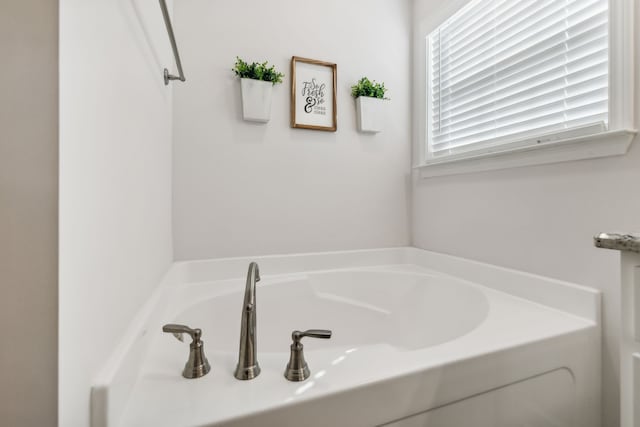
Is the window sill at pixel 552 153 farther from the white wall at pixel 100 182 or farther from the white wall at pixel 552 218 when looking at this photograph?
the white wall at pixel 100 182

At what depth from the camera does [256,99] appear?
1440mm

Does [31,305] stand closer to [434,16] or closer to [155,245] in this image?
[155,245]

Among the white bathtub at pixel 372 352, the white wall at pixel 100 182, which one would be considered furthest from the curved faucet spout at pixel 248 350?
the white wall at pixel 100 182

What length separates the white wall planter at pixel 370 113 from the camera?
1.64 meters

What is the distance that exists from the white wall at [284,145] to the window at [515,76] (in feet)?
0.88

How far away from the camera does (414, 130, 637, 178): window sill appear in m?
0.88

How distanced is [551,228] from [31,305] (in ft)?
4.50

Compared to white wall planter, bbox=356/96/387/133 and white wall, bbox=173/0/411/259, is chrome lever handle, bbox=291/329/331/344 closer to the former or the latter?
white wall, bbox=173/0/411/259

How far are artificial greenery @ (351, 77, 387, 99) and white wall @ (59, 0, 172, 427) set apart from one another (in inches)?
40.4

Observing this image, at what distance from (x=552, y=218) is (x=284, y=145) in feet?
3.90

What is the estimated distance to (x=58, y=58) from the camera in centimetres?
38

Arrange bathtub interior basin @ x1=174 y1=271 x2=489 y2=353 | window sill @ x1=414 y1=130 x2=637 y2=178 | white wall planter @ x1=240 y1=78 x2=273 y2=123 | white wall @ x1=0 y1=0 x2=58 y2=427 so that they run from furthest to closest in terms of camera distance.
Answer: white wall planter @ x1=240 y1=78 x2=273 y2=123
bathtub interior basin @ x1=174 y1=271 x2=489 y2=353
window sill @ x1=414 y1=130 x2=637 y2=178
white wall @ x1=0 y1=0 x2=58 y2=427

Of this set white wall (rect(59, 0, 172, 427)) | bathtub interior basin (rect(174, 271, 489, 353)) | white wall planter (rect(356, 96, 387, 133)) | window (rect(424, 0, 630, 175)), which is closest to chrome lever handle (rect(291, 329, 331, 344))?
white wall (rect(59, 0, 172, 427))

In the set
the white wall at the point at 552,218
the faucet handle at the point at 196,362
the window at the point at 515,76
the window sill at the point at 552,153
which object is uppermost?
the window at the point at 515,76
